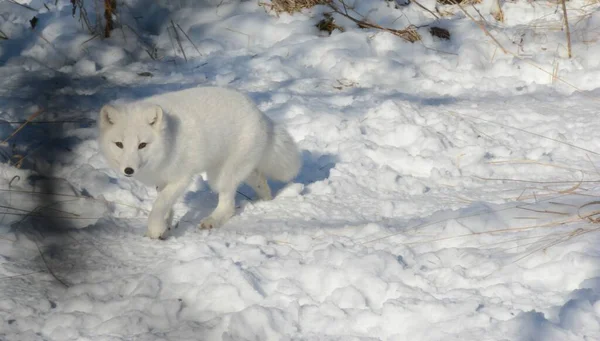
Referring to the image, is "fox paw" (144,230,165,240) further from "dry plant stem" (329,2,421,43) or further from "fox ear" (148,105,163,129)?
"dry plant stem" (329,2,421,43)

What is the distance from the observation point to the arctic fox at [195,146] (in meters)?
3.72

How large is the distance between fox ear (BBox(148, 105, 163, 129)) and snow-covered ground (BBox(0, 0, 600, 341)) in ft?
2.00

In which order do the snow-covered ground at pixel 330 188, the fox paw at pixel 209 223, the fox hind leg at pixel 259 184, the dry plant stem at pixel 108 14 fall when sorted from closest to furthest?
the snow-covered ground at pixel 330 188 → the fox paw at pixel 209 223 → the fox hind leg at pixel 259 184 → the dry plant stem at pixel 108 14

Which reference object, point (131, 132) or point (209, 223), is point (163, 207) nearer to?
point (209, 223)

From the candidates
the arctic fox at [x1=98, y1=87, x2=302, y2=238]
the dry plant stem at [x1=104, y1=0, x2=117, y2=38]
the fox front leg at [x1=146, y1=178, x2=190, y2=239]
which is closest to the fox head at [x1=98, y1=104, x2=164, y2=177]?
the arctic fox at [x1=98, y1=87, x2=302, y2=238]

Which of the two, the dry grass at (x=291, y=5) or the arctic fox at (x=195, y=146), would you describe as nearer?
the arctic fox at (x=195, y=146)

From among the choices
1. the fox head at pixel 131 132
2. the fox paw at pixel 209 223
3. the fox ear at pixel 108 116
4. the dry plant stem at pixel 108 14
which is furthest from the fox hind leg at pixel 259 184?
the dry plant stem at pixel 108 14

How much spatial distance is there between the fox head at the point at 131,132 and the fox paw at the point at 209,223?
470 millimetres

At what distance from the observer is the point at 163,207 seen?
3.85 m

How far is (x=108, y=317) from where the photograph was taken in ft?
9.66

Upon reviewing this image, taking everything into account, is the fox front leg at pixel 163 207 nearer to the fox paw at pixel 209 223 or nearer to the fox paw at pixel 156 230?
the fox paw at pixel 156 230

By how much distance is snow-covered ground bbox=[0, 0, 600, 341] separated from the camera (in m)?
2.87

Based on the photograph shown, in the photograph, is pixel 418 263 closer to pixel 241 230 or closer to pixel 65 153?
pixel 241 230

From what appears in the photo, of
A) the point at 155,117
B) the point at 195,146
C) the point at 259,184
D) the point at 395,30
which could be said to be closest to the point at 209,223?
the point at 195,146
